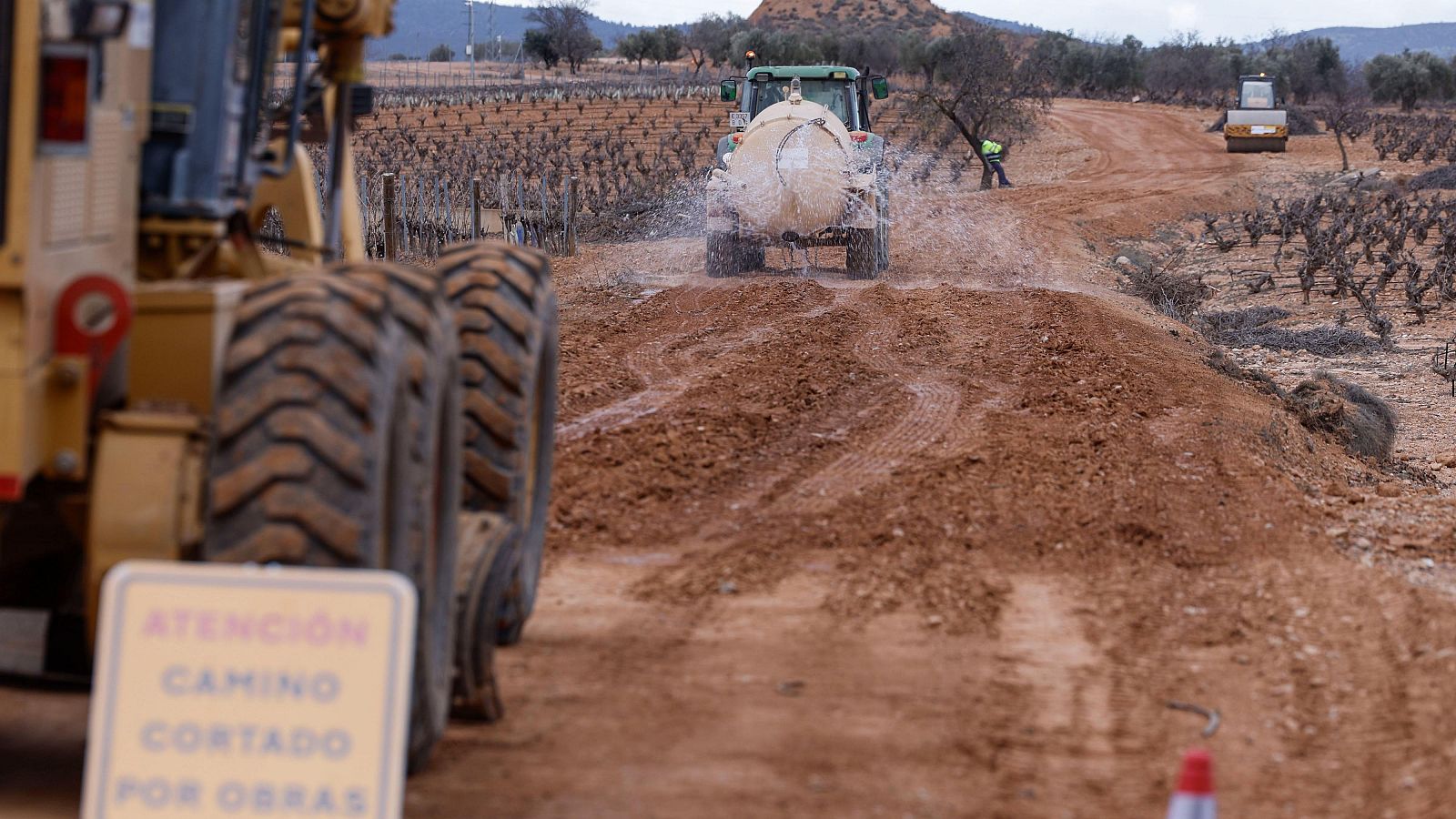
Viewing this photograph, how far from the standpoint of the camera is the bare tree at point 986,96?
4369 cm

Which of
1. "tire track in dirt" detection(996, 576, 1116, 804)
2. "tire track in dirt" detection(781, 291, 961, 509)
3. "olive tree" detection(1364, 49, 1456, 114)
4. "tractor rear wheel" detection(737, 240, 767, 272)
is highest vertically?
"olive tree" detection(1364, 49, 1456, 114)

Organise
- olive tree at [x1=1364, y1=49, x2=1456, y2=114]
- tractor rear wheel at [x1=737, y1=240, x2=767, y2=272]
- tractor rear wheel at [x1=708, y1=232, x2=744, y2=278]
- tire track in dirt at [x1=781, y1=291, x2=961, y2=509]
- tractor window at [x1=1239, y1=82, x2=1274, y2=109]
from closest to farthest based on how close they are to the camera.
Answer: tire track in dirt at [x1=781, y1=291, x2=961, y2=509] → tractor rear wheel at [x1=708, y1=232, x2=744, y2=278] → tractor rear wheel at [x1=737, y1=240, x2=767, y2=272] → tractor window at [x1=1239, y1=82, x2=1274, y2=109] → olive tree at [x1=1364, y1=49, x2=1456, y2=114]

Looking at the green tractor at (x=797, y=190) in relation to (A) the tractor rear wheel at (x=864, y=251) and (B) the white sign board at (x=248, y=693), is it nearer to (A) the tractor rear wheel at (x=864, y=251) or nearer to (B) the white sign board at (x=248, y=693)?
(A) the tractor rear wheel at (x=864, y=251)

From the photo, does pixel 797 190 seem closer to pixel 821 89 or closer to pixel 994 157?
pixel 821 89

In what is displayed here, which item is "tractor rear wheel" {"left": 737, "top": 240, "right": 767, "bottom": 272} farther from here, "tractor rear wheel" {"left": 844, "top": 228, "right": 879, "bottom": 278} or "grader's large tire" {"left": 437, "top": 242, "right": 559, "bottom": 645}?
"grader's large tire" {"left": 437, "top": 242, "right": 559, "bottom": 645}

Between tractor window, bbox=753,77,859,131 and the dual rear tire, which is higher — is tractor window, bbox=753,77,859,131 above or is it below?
above

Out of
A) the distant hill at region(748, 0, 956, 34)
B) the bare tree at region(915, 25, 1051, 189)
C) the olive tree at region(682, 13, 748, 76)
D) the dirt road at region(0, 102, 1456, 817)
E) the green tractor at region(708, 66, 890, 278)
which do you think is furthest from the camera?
the distant hill at region(748, 0, 956, 34)

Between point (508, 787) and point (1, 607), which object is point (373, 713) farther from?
point (1, 607)

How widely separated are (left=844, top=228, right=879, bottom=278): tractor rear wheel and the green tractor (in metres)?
0.01

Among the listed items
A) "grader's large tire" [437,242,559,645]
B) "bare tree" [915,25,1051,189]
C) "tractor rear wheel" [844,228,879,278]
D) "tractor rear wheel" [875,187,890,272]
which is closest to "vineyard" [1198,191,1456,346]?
"tractor rear wheel" [875,187,890,272]

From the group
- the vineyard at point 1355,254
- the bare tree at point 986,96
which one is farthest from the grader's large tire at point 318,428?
the bare tree at point 986,96

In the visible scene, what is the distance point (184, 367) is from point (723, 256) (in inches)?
656

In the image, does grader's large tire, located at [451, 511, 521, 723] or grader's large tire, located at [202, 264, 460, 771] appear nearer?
grader's large tire, located at [202, 264, 460, 771]

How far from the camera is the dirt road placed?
498 cm
